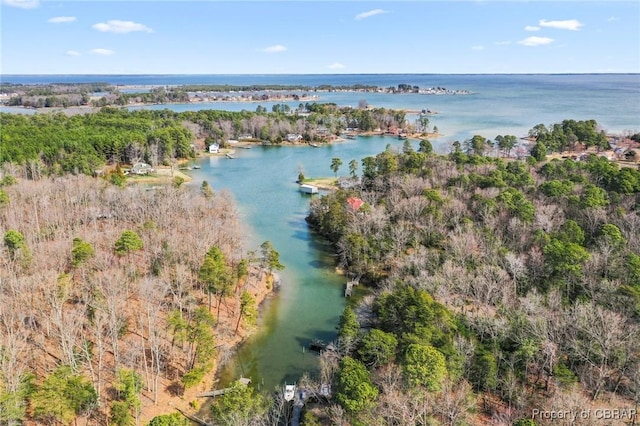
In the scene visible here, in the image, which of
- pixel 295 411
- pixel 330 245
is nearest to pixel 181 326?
pixel 295 411

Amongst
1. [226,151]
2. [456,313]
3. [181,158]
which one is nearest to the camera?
[456,313]

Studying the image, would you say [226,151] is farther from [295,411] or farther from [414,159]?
[295,411]

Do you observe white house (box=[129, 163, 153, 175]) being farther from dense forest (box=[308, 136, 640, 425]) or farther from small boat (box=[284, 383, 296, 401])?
small boat (box=[284, 383, 296, 401])

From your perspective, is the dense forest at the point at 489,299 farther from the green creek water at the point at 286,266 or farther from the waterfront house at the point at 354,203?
the green creek water at the point at 286,266

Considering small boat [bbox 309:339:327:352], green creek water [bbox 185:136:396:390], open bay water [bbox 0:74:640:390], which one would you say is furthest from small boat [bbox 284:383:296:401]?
small boat [bbox 309:339:327:352]

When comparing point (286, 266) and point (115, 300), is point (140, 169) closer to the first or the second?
point (286, 266)

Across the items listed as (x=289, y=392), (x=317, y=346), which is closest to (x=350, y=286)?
(x=317, y=346)

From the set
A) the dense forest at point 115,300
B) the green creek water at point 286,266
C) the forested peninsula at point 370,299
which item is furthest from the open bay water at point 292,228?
the dense forest at point 115,300
